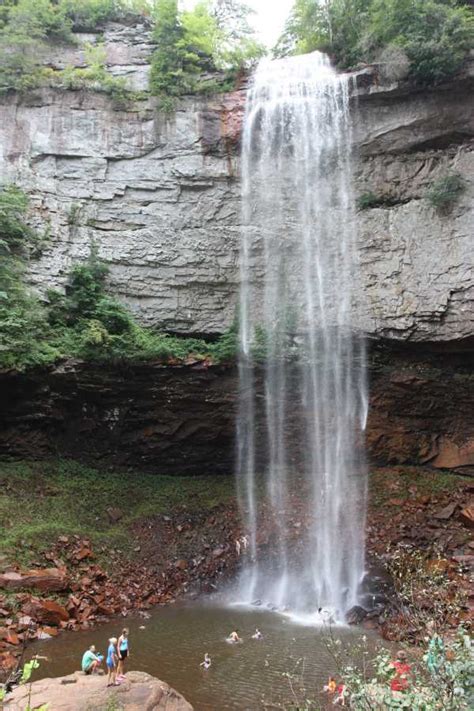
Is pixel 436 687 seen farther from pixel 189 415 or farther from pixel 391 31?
pixel 391 31

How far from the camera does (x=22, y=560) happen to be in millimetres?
14078

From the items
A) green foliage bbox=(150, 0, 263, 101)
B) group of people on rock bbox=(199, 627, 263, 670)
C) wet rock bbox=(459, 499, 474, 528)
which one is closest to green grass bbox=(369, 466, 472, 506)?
wet rock bbox=(459, 499, 474, 528)

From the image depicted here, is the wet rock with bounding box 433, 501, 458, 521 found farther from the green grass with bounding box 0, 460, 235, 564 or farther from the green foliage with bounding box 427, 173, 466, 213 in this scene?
the green foliage with bounding box 427, 173, 466, 213

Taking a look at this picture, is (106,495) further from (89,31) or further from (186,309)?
(89,31)

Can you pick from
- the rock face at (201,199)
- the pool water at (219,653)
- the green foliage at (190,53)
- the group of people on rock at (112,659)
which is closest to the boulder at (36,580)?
the pool water at (219,653)

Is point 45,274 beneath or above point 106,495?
above

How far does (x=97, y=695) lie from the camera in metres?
8.12

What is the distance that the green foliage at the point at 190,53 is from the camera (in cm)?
2139

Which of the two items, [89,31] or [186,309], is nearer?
[186,309]

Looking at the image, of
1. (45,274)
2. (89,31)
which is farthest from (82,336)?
(89,31)

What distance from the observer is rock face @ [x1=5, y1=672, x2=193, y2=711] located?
7668 mm

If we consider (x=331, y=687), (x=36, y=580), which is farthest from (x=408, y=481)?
(x=36, y=580)

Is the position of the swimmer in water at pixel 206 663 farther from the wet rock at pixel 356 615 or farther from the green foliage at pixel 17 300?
the green foliage at pixel 17 300

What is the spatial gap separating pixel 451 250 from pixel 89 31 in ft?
55.6
